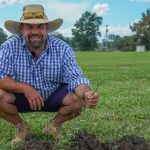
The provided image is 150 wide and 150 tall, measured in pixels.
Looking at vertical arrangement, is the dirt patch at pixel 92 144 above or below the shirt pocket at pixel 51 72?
below

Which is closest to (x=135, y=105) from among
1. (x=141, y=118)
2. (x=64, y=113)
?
(x=141, y=118)

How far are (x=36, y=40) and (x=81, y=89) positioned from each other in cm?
74

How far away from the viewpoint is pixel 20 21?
19.0ft

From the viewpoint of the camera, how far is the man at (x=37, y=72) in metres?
5.78

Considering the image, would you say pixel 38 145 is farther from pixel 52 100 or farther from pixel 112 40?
pixel 112 40

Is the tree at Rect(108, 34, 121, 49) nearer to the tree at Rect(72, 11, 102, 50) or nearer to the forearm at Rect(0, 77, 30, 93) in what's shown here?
the tree at Rect(72, 11, 102, 50)

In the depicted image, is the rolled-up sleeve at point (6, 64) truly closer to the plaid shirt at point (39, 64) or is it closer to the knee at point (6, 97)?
the plaid shirt at point (39, 64)

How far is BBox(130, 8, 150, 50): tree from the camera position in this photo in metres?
111

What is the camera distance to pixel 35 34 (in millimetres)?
5711

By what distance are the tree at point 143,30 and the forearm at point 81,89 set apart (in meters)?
106

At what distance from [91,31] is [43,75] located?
392 feet

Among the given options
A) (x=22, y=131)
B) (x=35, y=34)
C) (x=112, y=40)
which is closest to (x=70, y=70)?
(x=35, y=34)

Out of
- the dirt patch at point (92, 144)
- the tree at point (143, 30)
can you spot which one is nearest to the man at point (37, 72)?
the dirt patch at point (92, 144)

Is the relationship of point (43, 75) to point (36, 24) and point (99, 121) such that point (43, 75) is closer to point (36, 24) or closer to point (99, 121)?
point (36, 24)
